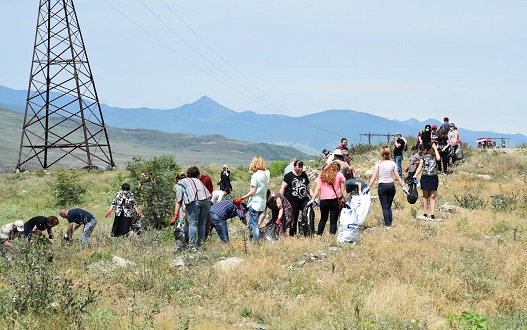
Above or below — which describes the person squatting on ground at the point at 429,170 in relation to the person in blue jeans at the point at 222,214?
above

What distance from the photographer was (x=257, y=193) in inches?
467

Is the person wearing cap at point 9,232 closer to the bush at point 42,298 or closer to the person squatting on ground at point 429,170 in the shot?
the bush at point 42,298

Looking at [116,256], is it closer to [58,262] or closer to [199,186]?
[58,262]

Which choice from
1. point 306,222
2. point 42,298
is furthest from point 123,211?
point 42,298

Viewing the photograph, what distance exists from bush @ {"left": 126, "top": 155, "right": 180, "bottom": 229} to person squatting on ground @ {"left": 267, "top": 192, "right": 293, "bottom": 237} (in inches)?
261

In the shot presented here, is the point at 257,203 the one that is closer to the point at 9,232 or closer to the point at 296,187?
the point at 296,187

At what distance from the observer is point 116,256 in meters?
10.9

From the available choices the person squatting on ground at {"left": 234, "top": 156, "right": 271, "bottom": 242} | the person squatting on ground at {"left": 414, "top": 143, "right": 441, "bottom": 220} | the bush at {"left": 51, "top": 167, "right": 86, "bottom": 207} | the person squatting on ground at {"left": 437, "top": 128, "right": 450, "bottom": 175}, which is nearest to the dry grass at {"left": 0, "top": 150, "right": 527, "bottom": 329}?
the person squatting on ground at {"left": 234, "top": 156, "right": 271, "bottom": 242}

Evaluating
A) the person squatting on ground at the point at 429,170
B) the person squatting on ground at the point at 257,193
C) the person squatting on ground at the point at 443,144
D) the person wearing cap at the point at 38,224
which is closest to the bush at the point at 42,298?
the person wearing cap at the point at 38,224

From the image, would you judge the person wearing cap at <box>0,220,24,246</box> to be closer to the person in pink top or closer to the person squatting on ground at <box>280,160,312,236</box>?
the person squatting on ground at <box>280,160,312,236</box>

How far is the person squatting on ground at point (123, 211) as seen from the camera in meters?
13.9

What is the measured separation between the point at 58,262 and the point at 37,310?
3.89 m

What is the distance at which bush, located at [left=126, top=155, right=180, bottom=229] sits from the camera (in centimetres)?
1827

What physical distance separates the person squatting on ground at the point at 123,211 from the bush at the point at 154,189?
147 inches
